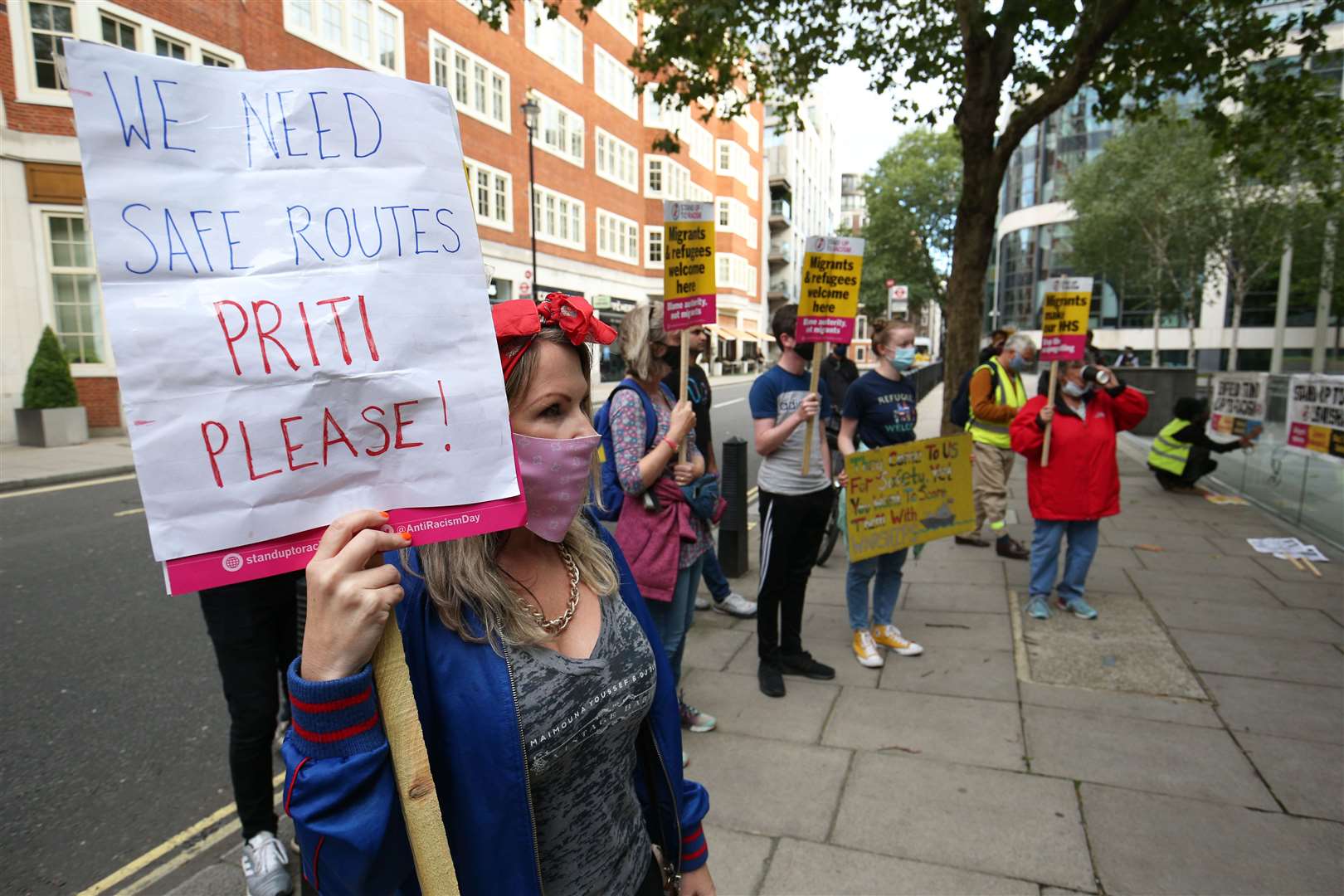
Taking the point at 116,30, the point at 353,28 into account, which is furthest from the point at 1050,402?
the point at 353,28

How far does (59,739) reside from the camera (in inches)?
141

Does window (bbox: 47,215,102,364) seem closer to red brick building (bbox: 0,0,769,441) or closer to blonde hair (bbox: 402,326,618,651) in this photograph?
red brick building (bbox: 0,0,769,441)

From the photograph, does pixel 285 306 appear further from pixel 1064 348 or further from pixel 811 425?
pixel 1064 348

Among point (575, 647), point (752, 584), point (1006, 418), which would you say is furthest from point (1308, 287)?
point (575, 647)

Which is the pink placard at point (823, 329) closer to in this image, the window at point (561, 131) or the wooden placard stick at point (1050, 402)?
the wooden placard stick at point (1050, 402)

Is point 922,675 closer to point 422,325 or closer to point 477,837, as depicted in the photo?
point 477,837

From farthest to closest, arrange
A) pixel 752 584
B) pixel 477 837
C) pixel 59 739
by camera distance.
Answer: pixel 752 584 → pixel 59 739 → pixel 477 837

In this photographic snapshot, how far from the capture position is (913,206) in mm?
43906

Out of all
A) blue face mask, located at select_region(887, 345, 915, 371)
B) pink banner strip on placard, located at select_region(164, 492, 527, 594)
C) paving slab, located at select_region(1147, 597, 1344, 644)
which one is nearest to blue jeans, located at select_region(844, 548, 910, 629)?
blue face mask, located at select_region(887, 345, 915, 371)

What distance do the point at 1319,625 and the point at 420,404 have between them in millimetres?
6203

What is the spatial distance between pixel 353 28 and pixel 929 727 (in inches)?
887

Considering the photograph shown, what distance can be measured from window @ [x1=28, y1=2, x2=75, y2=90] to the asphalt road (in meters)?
11.7

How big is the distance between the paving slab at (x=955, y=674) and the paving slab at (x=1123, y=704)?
0.14 metres

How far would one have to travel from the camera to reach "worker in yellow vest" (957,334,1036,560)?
6.55m
